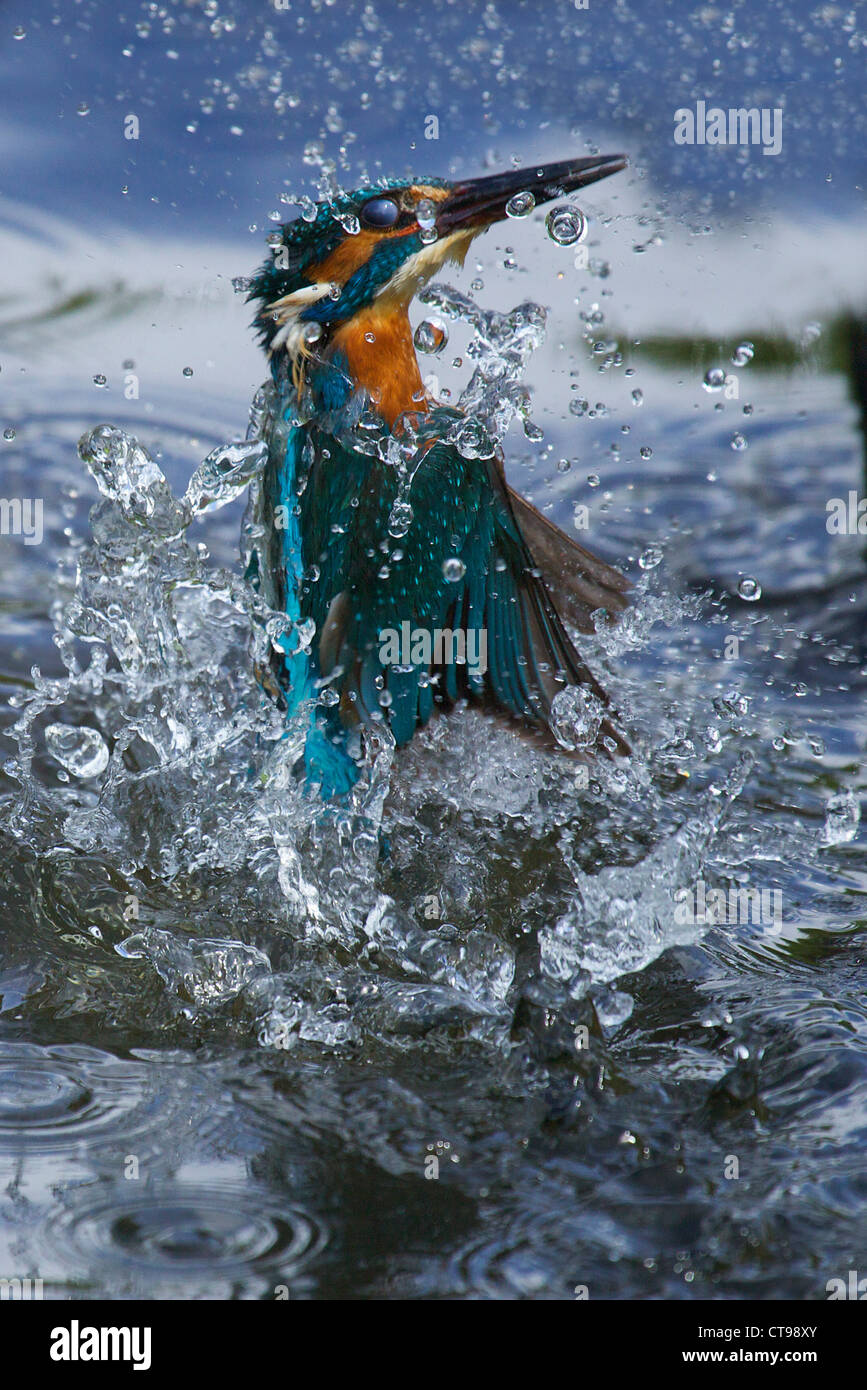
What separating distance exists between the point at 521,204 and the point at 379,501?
0.59m

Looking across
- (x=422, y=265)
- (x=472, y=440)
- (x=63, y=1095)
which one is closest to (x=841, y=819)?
(x=472, y=440)

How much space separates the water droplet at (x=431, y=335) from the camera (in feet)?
7.10

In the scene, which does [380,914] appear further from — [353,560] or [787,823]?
[787,823]

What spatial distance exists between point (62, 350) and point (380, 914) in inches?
119

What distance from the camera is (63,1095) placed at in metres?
1.50

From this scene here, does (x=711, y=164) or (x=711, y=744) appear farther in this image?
(x=711, y=164)

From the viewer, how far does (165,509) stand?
7.56 ft

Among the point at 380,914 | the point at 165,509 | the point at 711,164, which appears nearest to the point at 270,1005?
the point at 380,914

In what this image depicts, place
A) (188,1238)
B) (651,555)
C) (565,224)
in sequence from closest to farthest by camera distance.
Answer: (188,1238)
(565,224)
(651,555)

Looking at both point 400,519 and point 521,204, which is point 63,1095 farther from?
point 521,204

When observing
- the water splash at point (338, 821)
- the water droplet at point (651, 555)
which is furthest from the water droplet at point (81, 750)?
the water droplet at point (651, 555)

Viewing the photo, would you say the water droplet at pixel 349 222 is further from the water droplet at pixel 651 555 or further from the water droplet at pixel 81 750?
the water droplet at pixel 651 555

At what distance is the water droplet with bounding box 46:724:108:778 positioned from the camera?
2.41 metres

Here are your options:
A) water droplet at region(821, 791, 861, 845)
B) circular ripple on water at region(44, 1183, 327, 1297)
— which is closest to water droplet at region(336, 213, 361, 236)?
water droplet at region(821, 791, 861, 845)
